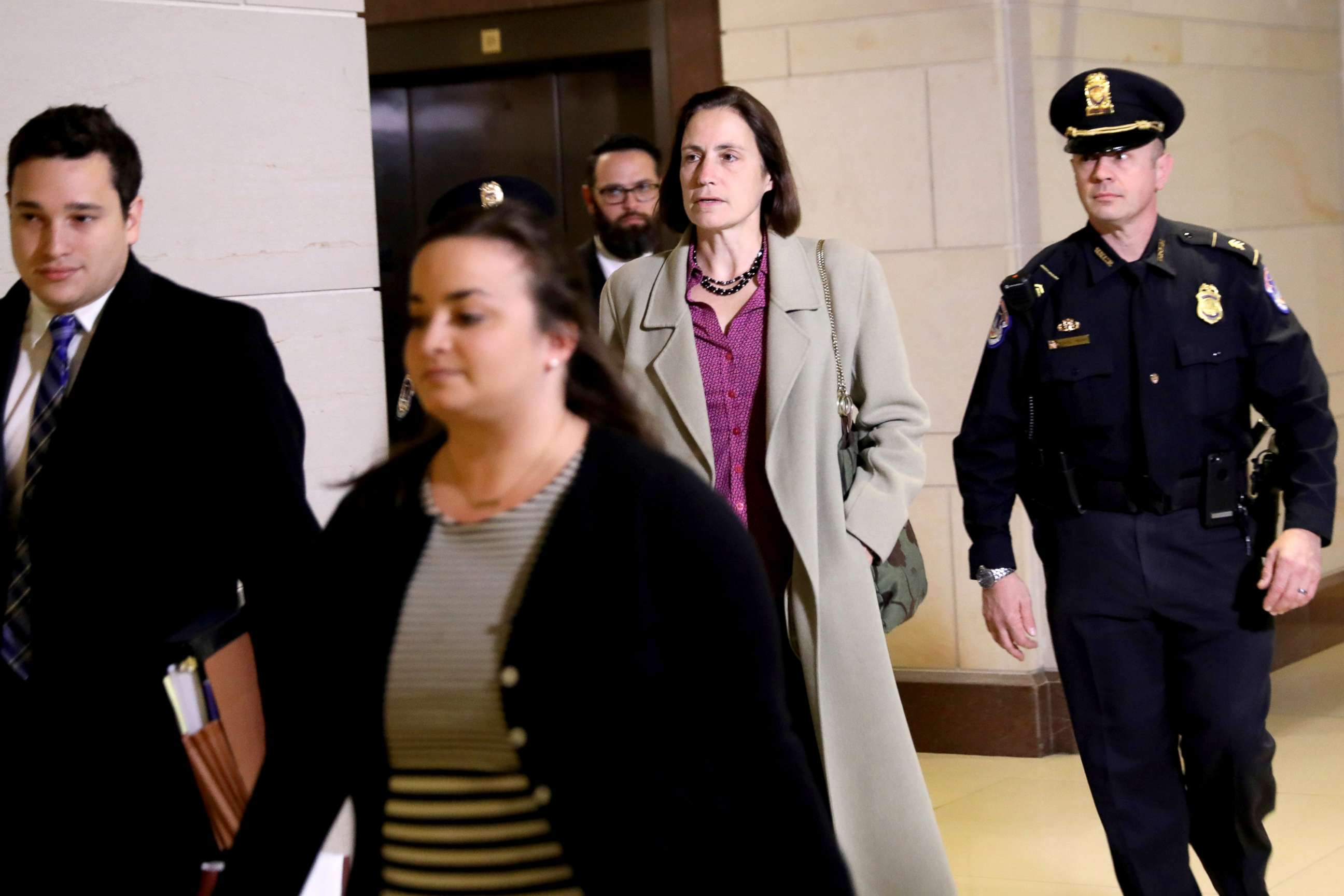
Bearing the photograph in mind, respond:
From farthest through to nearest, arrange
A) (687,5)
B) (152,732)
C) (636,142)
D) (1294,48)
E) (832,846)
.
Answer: (1294,48) → (687,5) → (636,142) → (152,732) → (832,846)

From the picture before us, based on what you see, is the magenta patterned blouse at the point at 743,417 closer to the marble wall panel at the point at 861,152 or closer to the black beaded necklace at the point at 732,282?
the black beaded necklace at the point at 732,282

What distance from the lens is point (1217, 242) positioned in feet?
12.3

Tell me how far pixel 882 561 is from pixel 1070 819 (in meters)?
1.88

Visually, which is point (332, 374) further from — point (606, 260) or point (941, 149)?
point (941, 149)

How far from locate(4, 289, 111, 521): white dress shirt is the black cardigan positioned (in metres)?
1.06

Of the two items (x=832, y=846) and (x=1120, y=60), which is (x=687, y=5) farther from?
(x=832, y=846)

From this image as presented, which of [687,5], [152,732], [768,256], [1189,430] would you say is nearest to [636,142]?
[687,5]

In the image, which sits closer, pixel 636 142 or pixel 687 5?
pixel 636 142

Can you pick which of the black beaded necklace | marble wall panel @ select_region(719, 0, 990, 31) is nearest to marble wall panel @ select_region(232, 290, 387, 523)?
the black beaded necklace

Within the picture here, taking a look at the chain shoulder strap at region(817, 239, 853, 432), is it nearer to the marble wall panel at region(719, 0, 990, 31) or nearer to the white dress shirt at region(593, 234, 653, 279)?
the white dress shirt at region(593, 234, 653, 279)

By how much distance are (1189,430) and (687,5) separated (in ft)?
10.5

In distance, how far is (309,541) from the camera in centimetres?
270

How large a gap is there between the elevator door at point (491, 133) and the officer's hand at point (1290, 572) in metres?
3.79

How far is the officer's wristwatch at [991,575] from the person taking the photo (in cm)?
394
